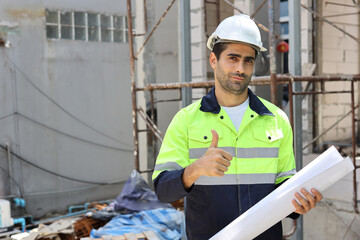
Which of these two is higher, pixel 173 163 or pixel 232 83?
pixel 232 83

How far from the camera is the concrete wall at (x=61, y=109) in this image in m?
9.30

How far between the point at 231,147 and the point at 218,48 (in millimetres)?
522

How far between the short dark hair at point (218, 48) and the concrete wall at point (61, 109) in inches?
311

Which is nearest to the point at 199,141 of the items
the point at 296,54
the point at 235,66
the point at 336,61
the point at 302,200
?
the point at 235,66

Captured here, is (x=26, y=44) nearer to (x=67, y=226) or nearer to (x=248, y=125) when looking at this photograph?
(x=67, y=226)

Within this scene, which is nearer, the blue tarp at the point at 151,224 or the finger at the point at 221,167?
the finger at the point at 221,167

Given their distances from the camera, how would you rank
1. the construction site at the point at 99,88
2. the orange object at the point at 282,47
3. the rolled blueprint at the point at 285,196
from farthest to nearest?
the orange object at the point at 282,47 < the construction site at the point at 99,88 < the rolled blueprint at the point at 285,196

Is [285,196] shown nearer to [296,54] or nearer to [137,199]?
[296,54]

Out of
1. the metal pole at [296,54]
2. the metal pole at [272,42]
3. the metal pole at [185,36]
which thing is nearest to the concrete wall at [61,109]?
the metal pole at [185,36]

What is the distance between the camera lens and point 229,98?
2.29 m

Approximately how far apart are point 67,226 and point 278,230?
16.0ft

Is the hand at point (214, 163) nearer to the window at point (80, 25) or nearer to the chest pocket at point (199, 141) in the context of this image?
the chest pocket at point (199, 141)

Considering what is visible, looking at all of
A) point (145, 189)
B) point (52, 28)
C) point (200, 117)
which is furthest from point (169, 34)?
point (200, 117)

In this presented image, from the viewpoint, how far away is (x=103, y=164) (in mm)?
10398
